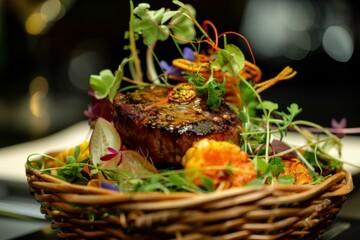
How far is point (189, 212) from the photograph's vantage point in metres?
0.86

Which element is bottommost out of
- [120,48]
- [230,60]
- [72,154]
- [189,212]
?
[120,48]

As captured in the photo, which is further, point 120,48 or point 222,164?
point 120,48

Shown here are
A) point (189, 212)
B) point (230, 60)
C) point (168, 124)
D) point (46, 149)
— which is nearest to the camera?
point (189, 212)

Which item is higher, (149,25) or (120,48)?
(149,25)

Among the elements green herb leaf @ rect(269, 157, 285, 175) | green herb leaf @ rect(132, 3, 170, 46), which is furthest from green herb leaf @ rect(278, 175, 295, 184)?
green herb leaf @ rect(132, 3, 170, 46)

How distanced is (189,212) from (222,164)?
123 mm

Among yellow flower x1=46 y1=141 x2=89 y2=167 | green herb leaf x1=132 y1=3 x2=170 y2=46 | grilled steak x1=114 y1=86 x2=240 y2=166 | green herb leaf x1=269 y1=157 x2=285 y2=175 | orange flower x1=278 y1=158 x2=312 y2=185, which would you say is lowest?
yellow flower x1=46 y1=141 x2=89 y2=167

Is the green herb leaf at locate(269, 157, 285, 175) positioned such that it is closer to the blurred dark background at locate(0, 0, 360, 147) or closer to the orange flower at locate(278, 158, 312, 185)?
the orange flower at locate(278, 158, 312, 185)

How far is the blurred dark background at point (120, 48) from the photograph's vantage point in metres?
3.55

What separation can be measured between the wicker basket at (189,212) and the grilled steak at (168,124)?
0.18m

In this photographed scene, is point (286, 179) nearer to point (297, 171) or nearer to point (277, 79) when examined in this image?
point (297, 171)

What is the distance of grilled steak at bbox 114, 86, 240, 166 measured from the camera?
1.04 m

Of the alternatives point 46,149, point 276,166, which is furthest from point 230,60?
point 46,149

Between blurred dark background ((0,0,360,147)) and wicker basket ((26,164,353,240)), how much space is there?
7.11 ft
